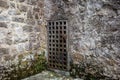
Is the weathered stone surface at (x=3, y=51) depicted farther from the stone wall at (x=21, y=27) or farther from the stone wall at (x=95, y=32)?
the stone wall at (x=95, y=32)

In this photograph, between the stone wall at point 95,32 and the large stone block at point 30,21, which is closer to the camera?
the stone wall at point 95,32

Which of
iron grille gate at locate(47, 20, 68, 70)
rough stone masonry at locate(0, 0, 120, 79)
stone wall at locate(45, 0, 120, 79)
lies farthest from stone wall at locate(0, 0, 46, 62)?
stone wall at locate(45, 0, 120, 79)

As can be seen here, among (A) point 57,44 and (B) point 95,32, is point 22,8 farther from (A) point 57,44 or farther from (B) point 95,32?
(B) point 95,32

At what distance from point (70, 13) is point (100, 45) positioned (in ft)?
3.13

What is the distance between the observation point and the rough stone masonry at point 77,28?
3.18 m

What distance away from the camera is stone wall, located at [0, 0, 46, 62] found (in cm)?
328

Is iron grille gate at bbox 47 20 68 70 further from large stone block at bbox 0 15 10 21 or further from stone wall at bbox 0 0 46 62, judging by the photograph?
Answer: large stone block at bbox 0 15 10 21

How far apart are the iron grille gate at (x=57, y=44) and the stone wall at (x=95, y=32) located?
158 mm

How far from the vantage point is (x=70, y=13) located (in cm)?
370

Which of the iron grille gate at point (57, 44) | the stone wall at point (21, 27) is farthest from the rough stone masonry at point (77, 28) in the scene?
the iron grille gate at point (57, 44)

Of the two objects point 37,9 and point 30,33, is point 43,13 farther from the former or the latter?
point 30,33

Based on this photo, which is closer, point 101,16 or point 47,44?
point 101,16

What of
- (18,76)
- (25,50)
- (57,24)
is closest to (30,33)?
(25,50)

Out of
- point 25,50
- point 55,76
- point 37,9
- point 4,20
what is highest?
point 37,9
